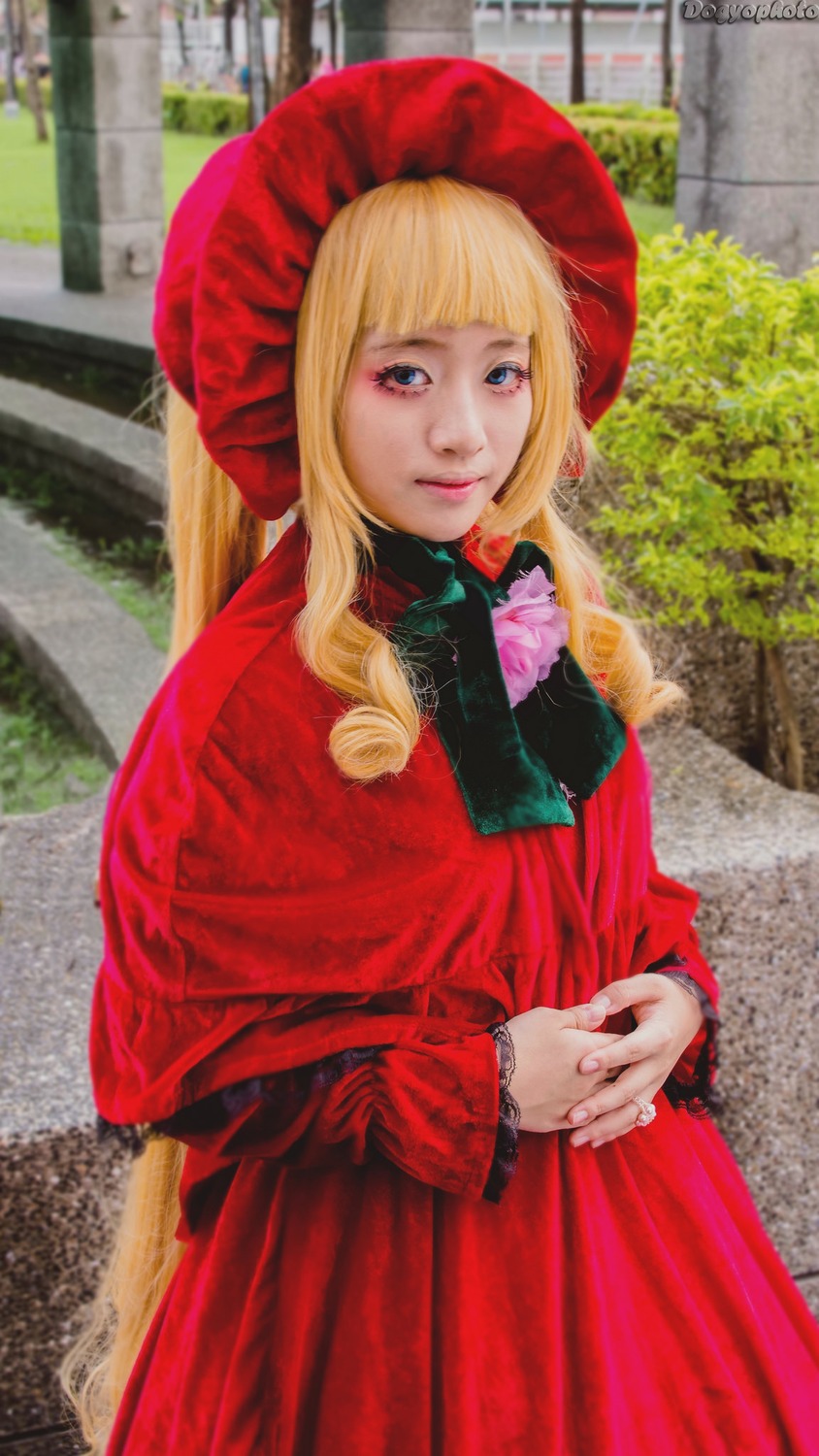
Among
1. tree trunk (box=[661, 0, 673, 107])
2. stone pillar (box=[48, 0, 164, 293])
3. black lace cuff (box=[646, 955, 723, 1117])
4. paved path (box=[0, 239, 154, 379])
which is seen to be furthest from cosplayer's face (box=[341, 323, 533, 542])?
tree trunk (box=[661, 0, 673, 107])

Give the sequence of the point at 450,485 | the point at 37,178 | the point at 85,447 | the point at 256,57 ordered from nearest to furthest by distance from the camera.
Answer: the point at 450,485, the point at 85,447, the point at 256,57, the point at 37,178

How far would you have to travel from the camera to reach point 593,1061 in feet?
4.50

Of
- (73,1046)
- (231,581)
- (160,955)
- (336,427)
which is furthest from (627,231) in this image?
(73,1046)

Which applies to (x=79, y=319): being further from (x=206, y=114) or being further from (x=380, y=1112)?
(x=206, y=114)

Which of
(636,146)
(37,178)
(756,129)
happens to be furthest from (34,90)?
(756,129)

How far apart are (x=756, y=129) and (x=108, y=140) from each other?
20.8ft

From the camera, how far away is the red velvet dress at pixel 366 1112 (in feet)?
4.32

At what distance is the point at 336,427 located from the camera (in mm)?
1354

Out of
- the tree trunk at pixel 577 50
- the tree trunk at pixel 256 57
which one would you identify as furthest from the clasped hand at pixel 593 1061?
the tree trunk at pixel 577 50

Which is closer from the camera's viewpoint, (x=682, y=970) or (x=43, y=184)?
(x=682, y=970)

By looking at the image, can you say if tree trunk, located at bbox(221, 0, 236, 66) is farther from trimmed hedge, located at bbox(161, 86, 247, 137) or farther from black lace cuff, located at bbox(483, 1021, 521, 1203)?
black lace cuff, located at bbox(483, 1021, 521, 1203)

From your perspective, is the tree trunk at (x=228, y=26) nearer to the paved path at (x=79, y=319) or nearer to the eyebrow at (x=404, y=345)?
the paved path at (x=79, y=319)

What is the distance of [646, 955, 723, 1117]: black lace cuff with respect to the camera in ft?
5.12

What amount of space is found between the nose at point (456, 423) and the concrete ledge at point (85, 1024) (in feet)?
4.14
